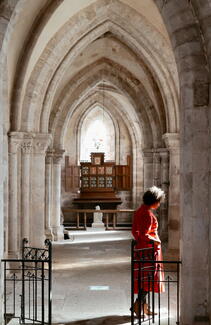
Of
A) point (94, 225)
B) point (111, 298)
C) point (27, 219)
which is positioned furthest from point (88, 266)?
point (94, 225)

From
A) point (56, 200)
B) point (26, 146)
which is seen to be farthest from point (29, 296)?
point (56, 200)

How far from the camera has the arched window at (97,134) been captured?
2280 cm

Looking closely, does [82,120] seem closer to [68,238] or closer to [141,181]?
[141,181]

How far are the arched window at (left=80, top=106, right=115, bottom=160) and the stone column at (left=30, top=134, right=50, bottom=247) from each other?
11011mm

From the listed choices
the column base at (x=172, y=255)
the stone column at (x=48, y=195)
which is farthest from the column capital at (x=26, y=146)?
the stone column at (x=48, y=195)

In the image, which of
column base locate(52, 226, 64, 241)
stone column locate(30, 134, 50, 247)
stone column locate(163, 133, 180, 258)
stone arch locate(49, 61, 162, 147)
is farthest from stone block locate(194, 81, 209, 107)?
column base locate(52, 226, 64, 241)

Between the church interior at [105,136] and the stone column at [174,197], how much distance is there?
2cm

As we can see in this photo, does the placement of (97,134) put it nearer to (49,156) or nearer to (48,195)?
(49,156)

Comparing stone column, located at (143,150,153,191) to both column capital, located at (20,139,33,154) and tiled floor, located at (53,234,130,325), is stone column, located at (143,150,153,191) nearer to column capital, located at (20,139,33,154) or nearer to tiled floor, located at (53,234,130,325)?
tiled floor, located at (53,234,130,325)

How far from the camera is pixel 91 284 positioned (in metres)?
8.74

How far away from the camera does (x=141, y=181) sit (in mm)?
21531

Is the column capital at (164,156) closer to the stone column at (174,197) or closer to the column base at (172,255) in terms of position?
the stone column at (174,197)

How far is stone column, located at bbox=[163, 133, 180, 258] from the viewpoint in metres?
11.2

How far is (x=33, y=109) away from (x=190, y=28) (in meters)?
6.02
